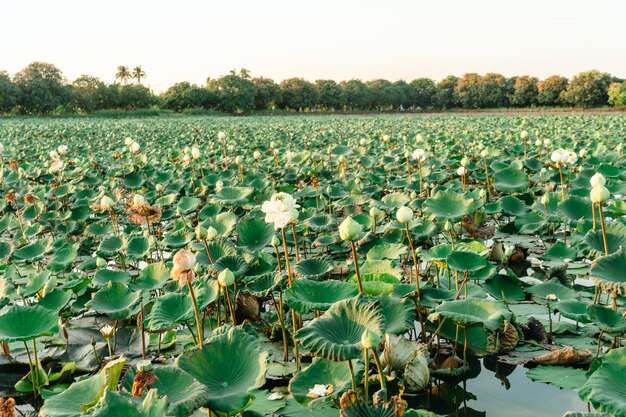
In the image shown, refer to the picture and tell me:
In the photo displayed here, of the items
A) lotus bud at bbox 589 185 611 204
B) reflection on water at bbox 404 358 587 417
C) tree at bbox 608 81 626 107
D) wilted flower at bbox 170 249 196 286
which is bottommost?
reflection on water at bbox 404 358 587 417

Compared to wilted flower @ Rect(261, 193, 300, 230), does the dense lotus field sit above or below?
below

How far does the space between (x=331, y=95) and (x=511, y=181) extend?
63.4 m

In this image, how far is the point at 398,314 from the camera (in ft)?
6.61

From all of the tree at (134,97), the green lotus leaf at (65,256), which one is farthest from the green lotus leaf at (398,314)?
the tree at (134,97)

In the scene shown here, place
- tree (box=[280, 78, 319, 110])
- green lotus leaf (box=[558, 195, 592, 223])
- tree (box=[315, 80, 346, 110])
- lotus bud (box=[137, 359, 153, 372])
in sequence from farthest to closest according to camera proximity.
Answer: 1. tree (box=[315, 80, 346, 110])
2. tree (box=[280, 78, 319, 110])
3. green lotus leaf (box=[558, 195, 592, 223])
4. lotus bud (box=[137, 359, 153, 372])

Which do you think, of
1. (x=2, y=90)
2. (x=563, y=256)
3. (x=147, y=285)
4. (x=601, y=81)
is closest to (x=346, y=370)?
(x=147, y=285)

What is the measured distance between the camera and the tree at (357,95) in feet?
223

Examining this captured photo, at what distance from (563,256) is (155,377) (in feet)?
10.0

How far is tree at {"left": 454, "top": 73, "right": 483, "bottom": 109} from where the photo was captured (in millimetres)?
64188

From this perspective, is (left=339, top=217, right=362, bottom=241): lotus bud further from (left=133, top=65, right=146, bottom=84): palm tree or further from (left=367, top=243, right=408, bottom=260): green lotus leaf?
(left=133, top=65, right=146, bottom=84): palm tree

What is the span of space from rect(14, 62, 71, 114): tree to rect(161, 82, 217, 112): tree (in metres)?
9.70

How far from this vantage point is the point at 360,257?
3.63m

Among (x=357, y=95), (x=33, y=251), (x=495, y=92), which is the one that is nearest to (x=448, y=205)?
(x=33, y=251)

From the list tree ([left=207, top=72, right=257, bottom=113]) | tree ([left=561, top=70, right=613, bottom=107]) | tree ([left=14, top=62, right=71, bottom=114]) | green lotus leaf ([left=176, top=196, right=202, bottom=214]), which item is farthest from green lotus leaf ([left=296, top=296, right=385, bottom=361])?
tree ([left=561, top=70, right=613, bottom=107])
